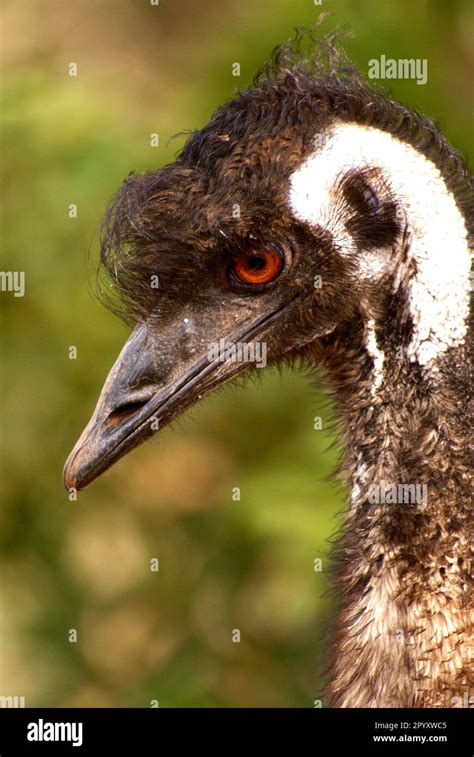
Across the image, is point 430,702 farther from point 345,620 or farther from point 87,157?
point 87,157

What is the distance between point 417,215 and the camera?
3.85 m

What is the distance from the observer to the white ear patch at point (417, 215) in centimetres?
380

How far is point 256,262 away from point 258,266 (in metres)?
0.02

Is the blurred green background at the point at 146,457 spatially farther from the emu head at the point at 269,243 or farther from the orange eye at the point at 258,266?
the orange eye at the point at 258,266

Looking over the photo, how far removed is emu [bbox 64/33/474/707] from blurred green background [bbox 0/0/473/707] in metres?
1.95

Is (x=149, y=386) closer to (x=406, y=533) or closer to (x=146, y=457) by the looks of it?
(x=406, y=533)

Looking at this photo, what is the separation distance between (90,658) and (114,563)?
45cm

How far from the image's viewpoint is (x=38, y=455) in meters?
6.48
